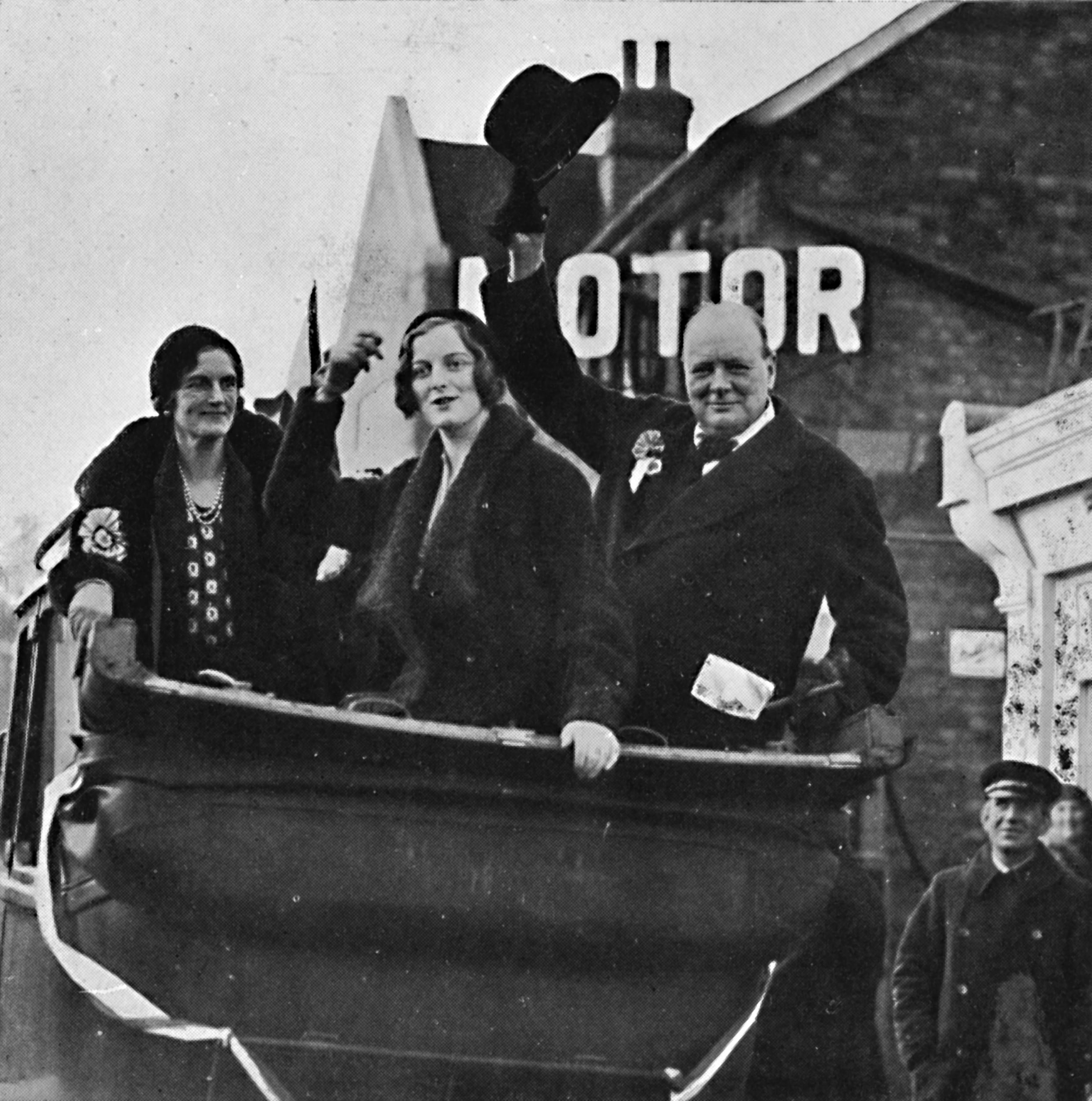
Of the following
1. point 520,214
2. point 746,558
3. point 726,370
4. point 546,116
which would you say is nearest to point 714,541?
point 746,558

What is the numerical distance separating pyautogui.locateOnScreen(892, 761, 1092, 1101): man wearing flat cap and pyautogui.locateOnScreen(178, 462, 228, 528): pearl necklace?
200 cm

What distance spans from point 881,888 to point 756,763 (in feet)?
1.69

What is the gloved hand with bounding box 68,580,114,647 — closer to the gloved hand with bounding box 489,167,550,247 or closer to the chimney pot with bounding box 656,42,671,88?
the gloved hand with bounding box 489,167,550,247

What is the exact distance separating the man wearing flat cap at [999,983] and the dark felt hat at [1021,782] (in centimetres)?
13

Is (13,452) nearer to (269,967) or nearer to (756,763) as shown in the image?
(269,967)

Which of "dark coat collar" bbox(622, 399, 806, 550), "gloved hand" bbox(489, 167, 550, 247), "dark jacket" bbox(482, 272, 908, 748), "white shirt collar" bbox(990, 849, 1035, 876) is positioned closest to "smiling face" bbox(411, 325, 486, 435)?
"dark jacket" bbox(482, 272, 908, 748)

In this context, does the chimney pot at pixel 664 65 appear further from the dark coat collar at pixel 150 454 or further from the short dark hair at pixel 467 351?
the dark coat collar at pixel 150 454

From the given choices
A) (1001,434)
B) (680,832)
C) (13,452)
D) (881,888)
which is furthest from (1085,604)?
(13,452)

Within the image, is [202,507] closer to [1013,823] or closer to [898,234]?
[898,234]

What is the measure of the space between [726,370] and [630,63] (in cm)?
89

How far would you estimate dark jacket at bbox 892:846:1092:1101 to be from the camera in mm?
5098

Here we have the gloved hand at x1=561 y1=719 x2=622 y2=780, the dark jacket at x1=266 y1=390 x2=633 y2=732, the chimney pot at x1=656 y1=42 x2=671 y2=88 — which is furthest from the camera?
the chimney pot at x1=656 y1=42 x2=671 y2=88

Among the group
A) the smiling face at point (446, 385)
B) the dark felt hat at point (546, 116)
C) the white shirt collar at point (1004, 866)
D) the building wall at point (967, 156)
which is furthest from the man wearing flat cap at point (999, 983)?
the dark felt hat at point (546, 116)

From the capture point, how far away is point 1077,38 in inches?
221
